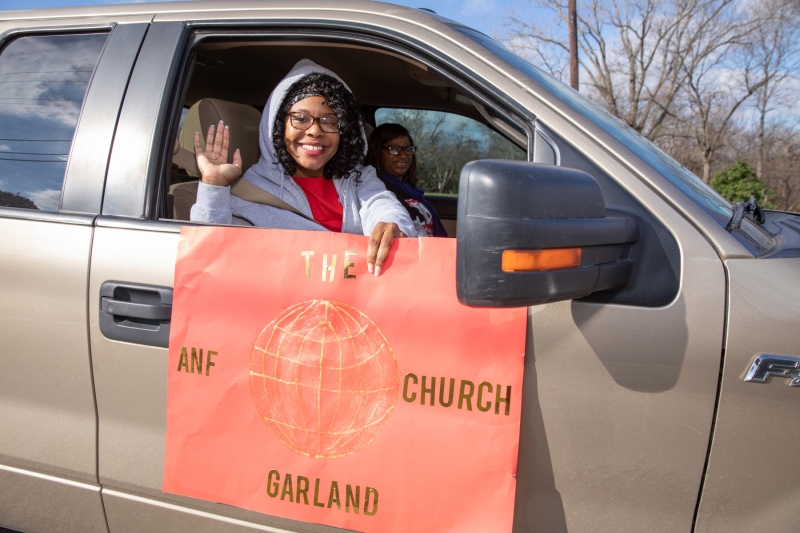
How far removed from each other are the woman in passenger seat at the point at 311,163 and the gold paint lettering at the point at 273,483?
0.85 meters

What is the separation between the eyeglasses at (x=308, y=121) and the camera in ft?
7.43

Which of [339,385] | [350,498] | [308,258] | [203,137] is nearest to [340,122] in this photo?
[203,137]

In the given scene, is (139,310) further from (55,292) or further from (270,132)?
(270,132)

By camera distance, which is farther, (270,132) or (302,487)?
(270,132)

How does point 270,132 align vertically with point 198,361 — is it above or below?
above

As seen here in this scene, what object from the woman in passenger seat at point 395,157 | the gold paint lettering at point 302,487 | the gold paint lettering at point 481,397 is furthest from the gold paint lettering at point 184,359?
the woman in passenger seat at point 395,157

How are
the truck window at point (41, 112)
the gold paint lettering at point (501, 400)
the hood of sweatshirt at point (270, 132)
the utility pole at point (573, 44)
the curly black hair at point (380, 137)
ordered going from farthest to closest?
the utility pole at point (573, 44), the curly black hair at point (380, 137), the hood of sweatshirt at point (270, 132), the truck window at point (41, 112), the gold paint lettering at point (501, 400)

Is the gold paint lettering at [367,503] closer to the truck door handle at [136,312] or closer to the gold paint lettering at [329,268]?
the gold paint lettering at [329,268]

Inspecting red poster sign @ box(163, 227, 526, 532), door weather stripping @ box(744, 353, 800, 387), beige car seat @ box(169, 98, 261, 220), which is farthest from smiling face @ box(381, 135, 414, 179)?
door weather stripping @ box(744, 353, 800, 387)

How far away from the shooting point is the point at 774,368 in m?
1.30

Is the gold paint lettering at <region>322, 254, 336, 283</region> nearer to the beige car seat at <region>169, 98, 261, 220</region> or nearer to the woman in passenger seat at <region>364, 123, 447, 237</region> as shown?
the beige car seat at <region>169, 98, 261, 220</region>

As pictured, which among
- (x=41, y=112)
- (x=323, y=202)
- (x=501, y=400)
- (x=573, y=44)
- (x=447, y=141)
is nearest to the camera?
(x=501, y=400)

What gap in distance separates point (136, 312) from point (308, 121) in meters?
0.98

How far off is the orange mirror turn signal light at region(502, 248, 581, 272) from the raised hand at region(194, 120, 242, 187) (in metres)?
1.19
